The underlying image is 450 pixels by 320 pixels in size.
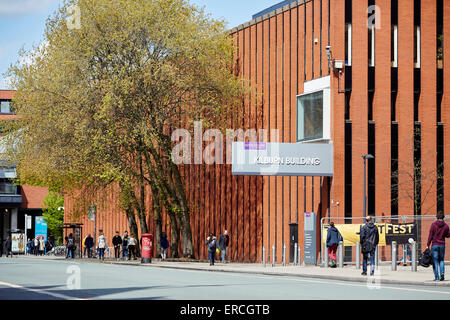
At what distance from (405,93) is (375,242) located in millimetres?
18603

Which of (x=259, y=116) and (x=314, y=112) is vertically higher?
(x=259, y=116)

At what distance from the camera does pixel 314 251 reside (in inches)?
1419

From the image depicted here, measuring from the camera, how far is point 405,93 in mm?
42250

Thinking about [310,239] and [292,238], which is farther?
[292,238]

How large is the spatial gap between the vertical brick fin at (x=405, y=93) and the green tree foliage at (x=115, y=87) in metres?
9.02

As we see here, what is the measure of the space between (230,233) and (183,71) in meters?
11.1

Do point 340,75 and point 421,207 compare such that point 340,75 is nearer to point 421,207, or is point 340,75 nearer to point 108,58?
point 421,207

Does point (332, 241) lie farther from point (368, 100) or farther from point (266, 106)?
point (266, 106)

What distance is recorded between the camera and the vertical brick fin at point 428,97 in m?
42.6

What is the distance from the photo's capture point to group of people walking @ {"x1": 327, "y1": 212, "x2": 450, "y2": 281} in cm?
2158

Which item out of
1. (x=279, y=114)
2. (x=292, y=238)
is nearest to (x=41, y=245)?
(x=279, y=114)
